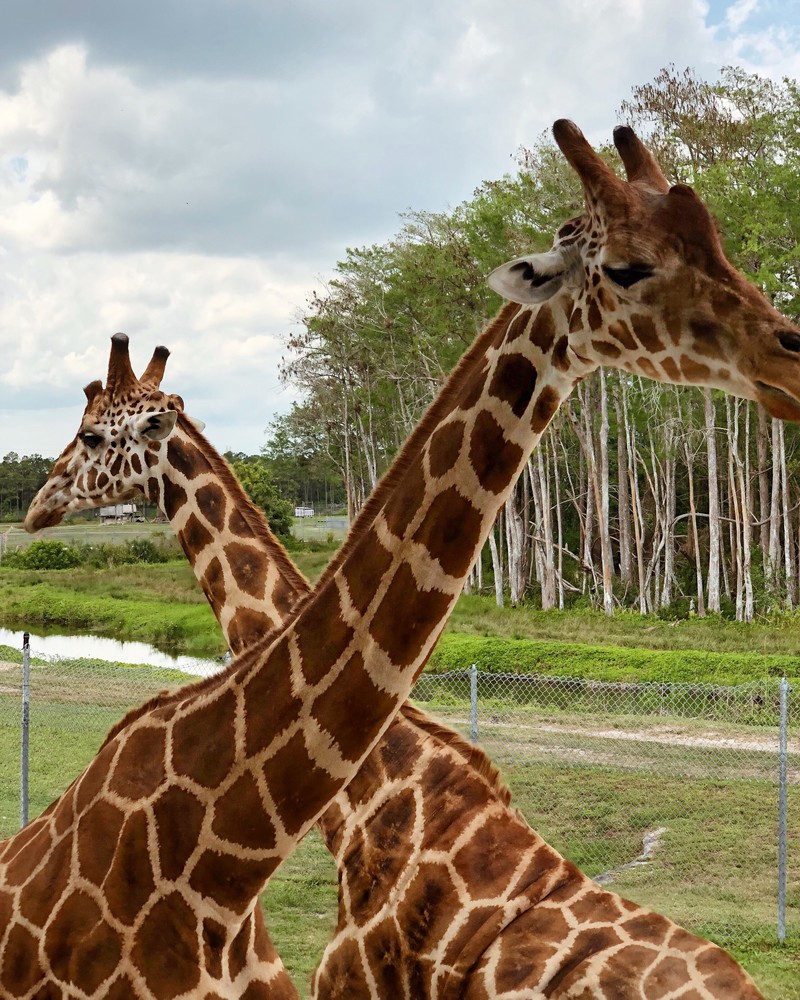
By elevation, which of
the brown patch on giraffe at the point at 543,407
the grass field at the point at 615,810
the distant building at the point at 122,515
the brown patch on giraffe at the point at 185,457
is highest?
the distant building at the point at 122,515

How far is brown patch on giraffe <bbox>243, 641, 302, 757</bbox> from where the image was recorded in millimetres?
2842

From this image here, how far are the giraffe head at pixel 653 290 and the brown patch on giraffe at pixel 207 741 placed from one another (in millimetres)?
1270

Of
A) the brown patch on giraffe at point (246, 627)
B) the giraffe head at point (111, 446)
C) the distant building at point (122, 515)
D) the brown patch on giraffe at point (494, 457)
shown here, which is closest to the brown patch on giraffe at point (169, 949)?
the brown patch on giraffe at point (494, 457)

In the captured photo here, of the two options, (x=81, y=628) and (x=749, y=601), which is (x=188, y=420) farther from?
(x=81, y=628)

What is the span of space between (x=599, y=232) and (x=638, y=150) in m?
0.28

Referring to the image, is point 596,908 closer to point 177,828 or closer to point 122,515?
point 177,828

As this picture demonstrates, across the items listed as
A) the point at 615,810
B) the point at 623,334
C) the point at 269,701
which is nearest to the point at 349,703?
the point at 269,701

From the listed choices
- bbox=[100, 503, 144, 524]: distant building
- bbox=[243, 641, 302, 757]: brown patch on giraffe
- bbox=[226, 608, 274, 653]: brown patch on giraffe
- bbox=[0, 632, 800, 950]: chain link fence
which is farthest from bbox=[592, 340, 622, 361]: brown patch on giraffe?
bbox=[100, 503, 144, 524]: distant building

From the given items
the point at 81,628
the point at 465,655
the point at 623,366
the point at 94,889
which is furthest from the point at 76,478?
the point at 81,628

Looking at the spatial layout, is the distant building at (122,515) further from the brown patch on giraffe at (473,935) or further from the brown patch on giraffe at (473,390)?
the brown patch on giraffe at (473,390)

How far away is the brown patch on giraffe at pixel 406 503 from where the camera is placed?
2838 millimetres

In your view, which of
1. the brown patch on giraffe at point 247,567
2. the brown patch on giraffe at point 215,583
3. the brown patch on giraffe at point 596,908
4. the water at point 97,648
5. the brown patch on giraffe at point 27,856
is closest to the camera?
the brown patch on giraffe at point 27,856

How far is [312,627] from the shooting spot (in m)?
2.88

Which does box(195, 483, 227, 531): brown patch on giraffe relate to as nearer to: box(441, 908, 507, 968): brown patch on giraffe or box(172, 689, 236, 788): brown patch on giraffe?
box(441, 908, 507, 968): brown patch on giraffe
